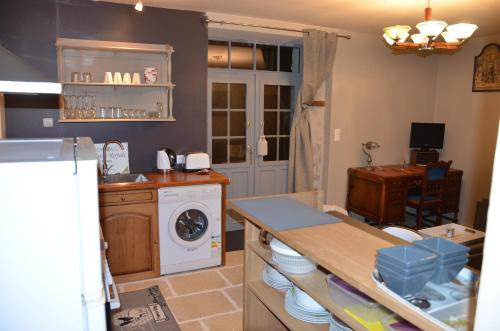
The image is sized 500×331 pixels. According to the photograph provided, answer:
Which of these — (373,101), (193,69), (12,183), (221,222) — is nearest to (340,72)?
(373,101)

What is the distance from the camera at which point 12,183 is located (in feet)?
3.28

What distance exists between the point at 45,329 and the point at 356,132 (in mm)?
4560

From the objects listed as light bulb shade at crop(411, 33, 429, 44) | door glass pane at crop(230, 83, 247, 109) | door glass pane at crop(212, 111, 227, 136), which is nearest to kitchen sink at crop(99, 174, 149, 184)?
door glass pane at crop(212, 111, 227, 136)

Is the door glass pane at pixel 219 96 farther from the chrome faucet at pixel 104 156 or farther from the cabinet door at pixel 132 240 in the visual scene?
the cabinet door at pixel 132 240

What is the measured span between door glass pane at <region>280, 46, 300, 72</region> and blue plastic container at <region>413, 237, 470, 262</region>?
391cm

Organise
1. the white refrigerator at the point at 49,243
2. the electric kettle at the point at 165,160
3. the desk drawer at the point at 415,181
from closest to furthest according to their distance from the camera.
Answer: the white refrigerator at the point at 49,243 → the electric kettle at the point at 165,160 → the desk drawer at the point at 415,181

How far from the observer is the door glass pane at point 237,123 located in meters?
4.71

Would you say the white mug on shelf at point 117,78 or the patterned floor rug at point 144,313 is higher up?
the white mug on shelf at point 117,78

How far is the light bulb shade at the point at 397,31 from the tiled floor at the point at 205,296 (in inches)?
94.4

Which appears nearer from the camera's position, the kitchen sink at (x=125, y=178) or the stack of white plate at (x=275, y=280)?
the stack of white plate at (x=275, y=280)

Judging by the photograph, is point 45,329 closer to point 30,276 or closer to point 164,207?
point 30,276

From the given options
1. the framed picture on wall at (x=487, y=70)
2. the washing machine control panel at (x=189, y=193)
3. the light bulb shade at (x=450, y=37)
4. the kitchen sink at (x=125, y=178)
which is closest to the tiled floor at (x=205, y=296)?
the washing machine control panel at (x=189, y=193)

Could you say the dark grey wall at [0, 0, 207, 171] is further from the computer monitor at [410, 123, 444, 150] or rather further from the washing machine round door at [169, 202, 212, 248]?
the computer monitor at [410, 123, 444, 150]

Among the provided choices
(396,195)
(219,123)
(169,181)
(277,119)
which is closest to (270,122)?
(277,119)
